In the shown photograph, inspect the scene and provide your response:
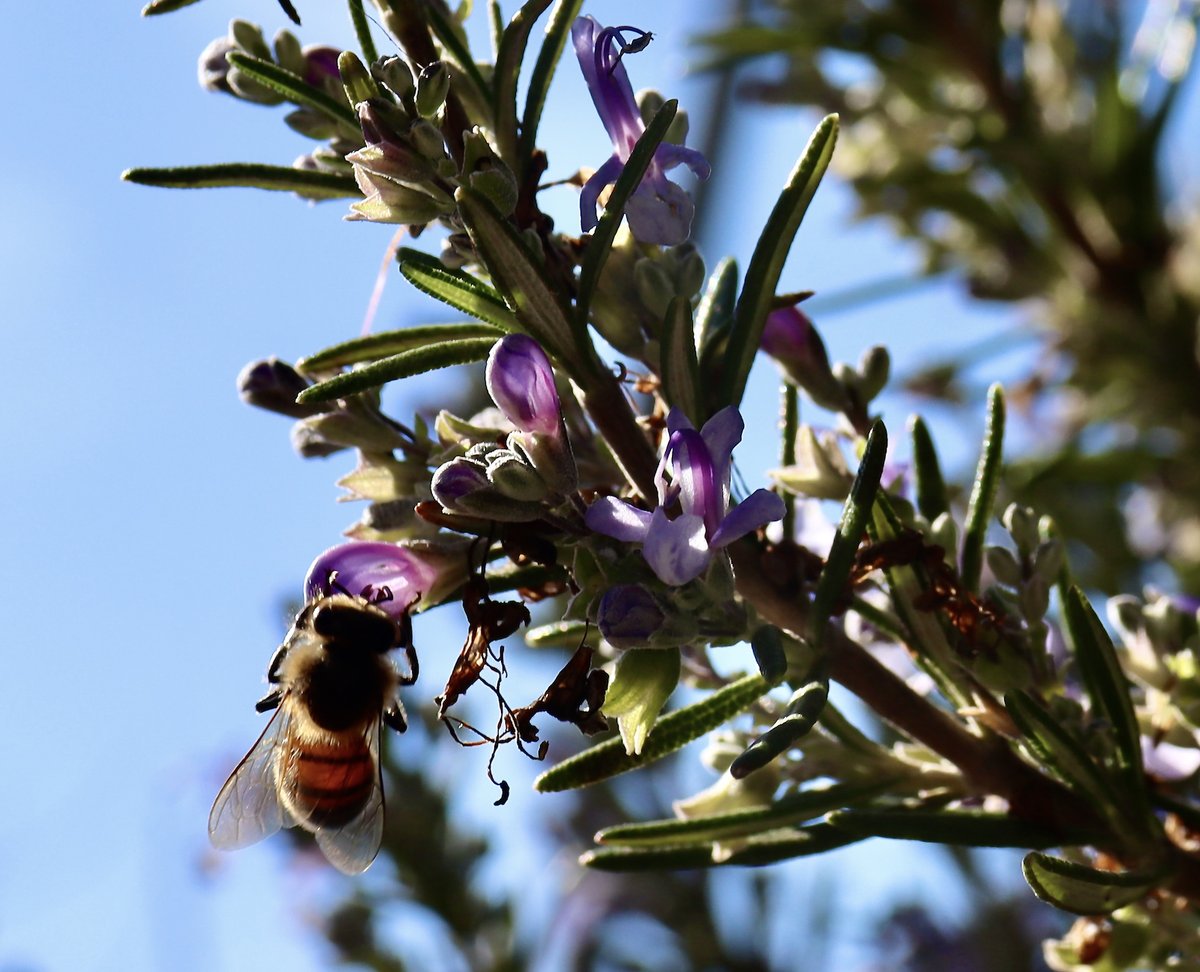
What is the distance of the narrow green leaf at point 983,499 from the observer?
51.9 inches

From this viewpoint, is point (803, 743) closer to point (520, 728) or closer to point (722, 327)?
point (520, 728)

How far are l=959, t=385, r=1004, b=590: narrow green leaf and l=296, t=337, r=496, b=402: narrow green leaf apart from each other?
520mm

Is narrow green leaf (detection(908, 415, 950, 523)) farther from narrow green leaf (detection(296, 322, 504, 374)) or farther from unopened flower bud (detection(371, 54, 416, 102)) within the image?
unopened flower bud (detection(371, 54, 416, 102))

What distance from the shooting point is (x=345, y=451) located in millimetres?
1371

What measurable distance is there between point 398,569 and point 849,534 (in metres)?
0.43

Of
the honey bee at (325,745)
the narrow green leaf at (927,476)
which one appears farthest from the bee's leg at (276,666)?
the narrow green leaf at (927,476)

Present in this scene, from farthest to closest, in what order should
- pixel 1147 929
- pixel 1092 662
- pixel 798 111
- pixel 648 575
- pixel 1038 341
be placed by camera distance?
pixel 798 111
pixel 1038 341
pixel 1147 929
pixel 1092 662
pixel 648 575

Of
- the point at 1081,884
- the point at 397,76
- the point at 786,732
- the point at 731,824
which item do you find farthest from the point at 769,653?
the point at 397,76

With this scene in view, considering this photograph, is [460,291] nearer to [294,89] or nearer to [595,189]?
[595,189]

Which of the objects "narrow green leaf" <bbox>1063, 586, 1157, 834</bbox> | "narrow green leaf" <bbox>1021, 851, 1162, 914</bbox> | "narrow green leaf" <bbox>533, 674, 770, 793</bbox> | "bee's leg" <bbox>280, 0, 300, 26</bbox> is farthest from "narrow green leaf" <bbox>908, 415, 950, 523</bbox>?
"bee's leg" <bbox>280, 0, 300, 26</bbox>

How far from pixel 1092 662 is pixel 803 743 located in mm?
289

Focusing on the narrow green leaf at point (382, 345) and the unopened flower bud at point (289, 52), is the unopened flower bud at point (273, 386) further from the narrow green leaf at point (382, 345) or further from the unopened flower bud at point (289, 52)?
the unopened flower bud at point (289, 52)

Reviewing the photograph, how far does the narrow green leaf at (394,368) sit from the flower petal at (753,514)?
30 centimetres

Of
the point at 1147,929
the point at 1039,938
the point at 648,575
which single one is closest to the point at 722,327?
the point at 648,575
